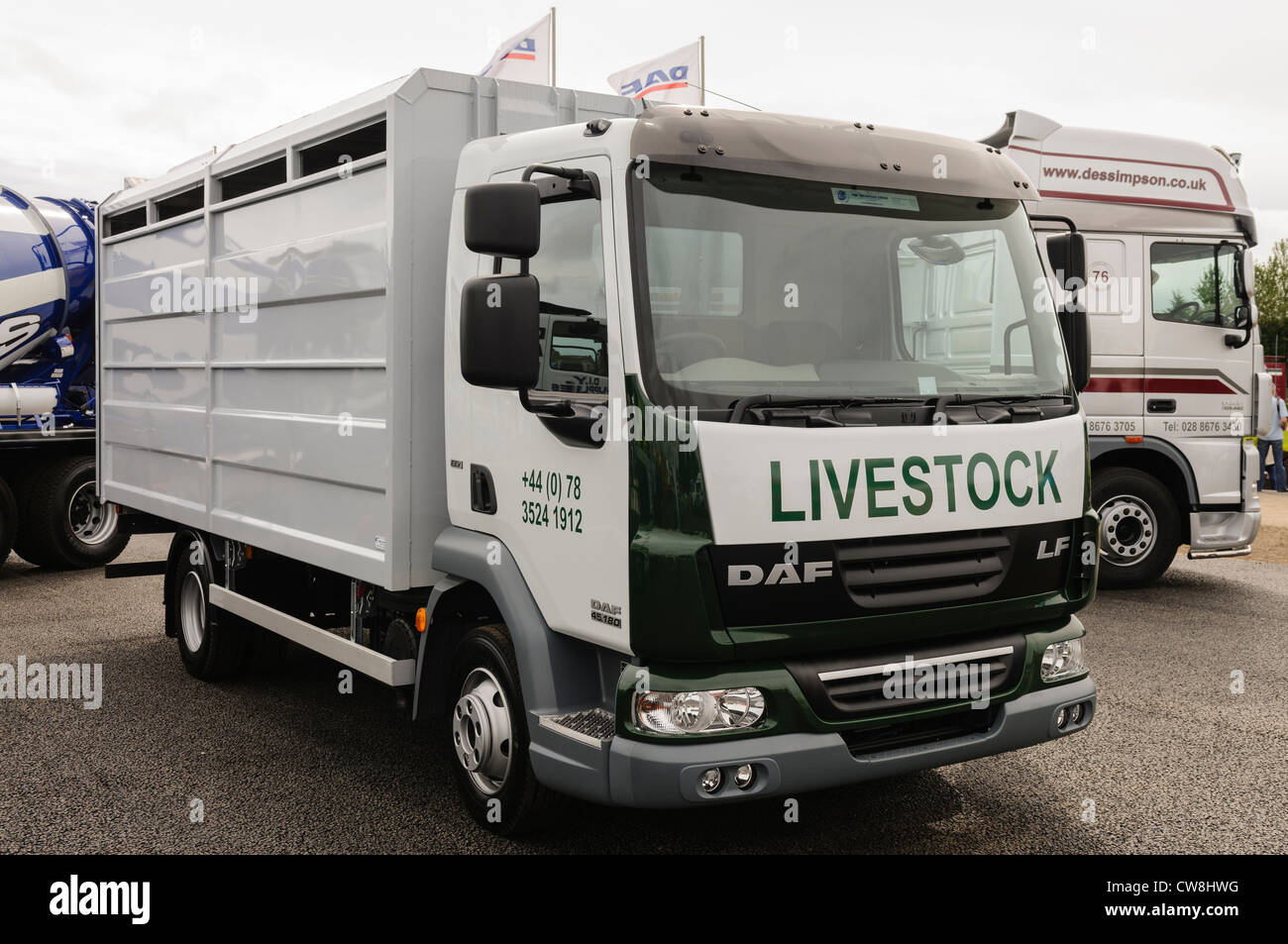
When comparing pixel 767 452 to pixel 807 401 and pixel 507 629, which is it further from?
pixel 507 629

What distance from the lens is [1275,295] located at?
154 ft

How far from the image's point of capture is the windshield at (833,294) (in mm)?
3766

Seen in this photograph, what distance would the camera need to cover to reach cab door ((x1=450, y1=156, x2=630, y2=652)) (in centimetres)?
376

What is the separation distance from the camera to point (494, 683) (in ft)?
14.3

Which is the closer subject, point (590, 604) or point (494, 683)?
point (590, 604)

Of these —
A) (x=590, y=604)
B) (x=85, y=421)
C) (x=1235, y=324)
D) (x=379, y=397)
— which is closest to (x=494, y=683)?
(x=590, y=604)

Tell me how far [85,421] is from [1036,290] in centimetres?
933

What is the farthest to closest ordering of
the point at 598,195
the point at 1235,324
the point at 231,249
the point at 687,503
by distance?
the point at 1235,324
the point at 231,249
the point at 598,195
the point at 687,503

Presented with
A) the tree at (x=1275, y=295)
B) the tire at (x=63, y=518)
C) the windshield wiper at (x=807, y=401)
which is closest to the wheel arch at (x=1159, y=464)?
the windshield wiper at (x=807, y=401)

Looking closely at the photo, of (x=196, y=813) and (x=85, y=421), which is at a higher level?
(x=85, y=421)

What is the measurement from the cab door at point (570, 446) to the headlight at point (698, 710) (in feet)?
0.67

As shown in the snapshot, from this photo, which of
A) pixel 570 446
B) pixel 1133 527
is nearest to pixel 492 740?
pixel 570 446

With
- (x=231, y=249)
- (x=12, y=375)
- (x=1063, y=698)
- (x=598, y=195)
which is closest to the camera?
(x=598, y=195)

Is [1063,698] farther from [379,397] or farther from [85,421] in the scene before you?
[85,421]
